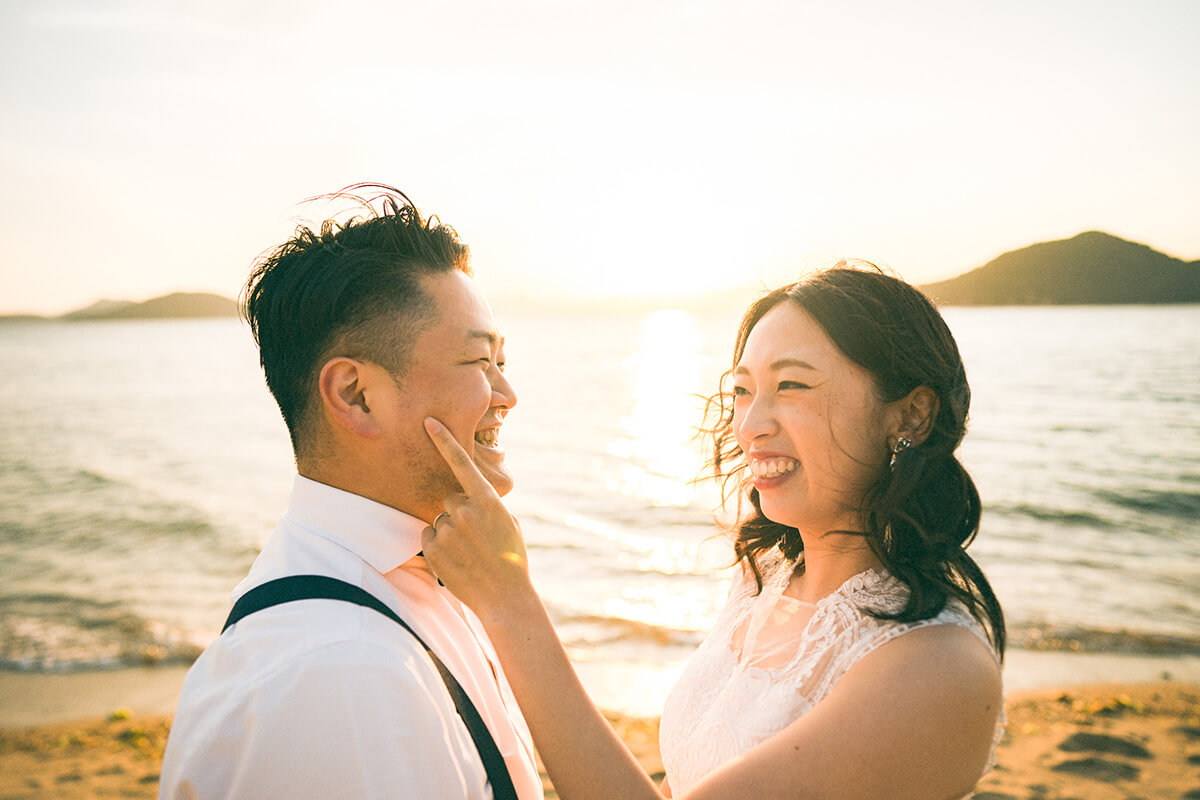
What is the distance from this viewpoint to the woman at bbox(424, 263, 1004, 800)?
2.25 metres

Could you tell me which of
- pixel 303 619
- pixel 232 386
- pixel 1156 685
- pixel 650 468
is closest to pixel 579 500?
pixel 650 468

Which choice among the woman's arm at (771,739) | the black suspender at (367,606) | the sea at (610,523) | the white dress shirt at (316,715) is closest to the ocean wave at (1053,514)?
the sea at (610,523)

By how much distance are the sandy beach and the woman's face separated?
4.37 metres

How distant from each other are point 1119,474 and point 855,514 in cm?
2097

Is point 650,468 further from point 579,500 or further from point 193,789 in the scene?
point 193,789

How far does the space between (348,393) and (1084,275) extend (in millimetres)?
24467

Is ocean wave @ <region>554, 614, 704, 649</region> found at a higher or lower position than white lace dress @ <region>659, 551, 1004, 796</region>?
lower

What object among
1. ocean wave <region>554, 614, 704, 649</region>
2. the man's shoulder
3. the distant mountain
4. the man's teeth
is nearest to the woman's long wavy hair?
the man's teeth

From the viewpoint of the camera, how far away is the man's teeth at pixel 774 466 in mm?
2928

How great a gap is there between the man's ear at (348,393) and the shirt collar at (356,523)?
20 centimetres

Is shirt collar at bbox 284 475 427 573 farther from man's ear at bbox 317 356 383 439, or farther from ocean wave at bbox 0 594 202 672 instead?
ocean wave at bbox 0 594 202 672

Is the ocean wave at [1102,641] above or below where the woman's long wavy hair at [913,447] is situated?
below

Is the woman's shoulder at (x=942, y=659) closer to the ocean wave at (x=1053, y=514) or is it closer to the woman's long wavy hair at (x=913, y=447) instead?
A: the woman's long wavy hair at (x=913, y=447)

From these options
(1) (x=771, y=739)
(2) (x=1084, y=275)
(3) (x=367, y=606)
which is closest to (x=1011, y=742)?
(1) (x=771, y=739)
